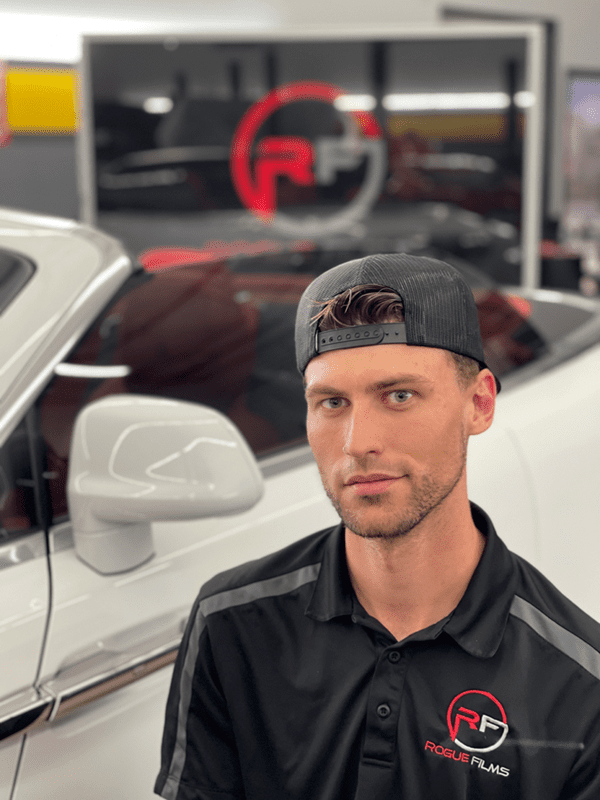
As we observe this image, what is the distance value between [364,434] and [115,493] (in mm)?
379

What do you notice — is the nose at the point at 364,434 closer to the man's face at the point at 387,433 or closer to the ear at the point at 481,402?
the man's face at the point at 387,433

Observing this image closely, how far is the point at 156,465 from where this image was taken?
110 centimetres

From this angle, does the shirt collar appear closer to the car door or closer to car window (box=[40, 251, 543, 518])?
the car door

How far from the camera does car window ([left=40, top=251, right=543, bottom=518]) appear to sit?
1526 millimetres

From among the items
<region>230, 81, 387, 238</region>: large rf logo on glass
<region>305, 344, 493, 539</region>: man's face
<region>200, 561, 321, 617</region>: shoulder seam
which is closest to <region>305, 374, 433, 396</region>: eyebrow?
<region>305, 344, 493, 539</region>: man's face

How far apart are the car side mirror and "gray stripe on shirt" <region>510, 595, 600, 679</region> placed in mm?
356

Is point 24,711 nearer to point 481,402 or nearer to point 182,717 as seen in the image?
point 182,717

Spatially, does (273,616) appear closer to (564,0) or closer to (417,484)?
(417,484)

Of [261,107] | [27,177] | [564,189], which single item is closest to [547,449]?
[261,107]

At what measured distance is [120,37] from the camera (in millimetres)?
4980

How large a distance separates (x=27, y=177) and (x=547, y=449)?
14.7 feet

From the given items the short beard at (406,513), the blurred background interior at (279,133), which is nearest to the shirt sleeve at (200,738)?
the short beard at (406,513)

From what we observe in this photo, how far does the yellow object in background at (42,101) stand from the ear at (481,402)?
4968mm

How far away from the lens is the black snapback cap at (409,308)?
864mm
